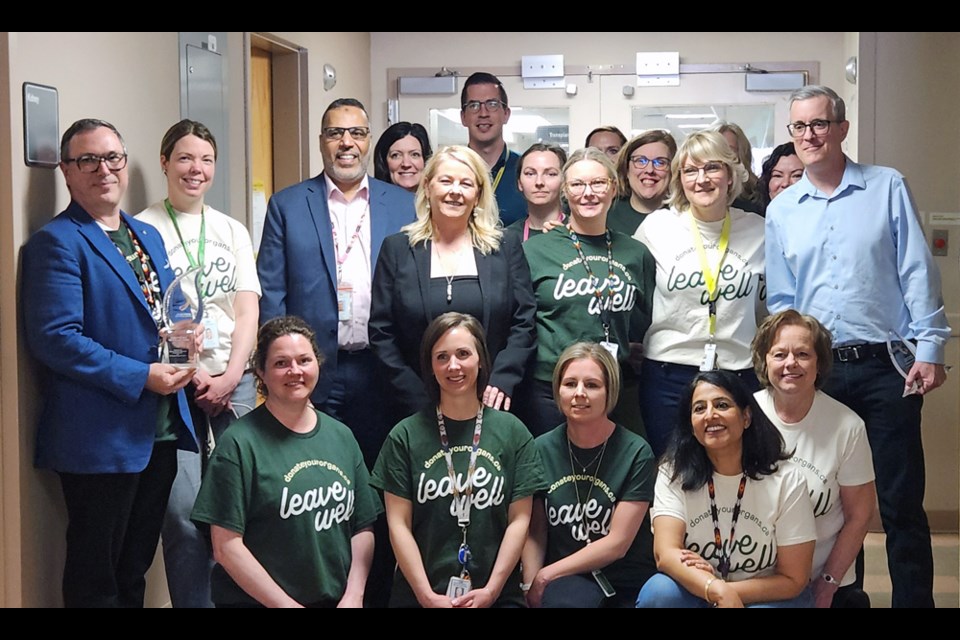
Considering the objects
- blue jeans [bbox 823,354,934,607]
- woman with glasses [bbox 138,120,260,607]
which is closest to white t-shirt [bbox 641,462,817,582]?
blue jeans [bbox 823,354,934,607]

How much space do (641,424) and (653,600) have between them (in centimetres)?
70

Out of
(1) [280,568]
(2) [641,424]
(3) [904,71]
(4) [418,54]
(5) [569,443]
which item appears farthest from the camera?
(4) [418,54]

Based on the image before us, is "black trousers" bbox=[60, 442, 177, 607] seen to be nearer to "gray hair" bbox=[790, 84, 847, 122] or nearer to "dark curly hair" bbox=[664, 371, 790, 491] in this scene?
"dark curly hair" bbox=[664, 371, 790, 491]

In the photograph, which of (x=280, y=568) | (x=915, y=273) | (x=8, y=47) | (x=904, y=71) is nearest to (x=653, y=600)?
(x=280, y=568)

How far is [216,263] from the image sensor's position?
120 inches

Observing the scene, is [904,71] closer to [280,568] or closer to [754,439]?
[754,439]

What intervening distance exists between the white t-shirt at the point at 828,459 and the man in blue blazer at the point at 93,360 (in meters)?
1.57

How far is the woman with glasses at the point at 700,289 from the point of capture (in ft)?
10.0

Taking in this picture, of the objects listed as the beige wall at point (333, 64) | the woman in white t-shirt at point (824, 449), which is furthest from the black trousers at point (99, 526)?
the beige wall at point (333, 64)

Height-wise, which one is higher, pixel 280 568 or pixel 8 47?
pixel 8 47

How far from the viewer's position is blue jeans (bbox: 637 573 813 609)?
264cm

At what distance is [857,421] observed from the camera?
282 centimetres

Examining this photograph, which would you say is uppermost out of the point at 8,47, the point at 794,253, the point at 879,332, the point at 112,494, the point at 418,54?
the point at 418,54

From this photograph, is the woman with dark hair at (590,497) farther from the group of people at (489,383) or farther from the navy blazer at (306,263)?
the navy blazer at (306,263)
